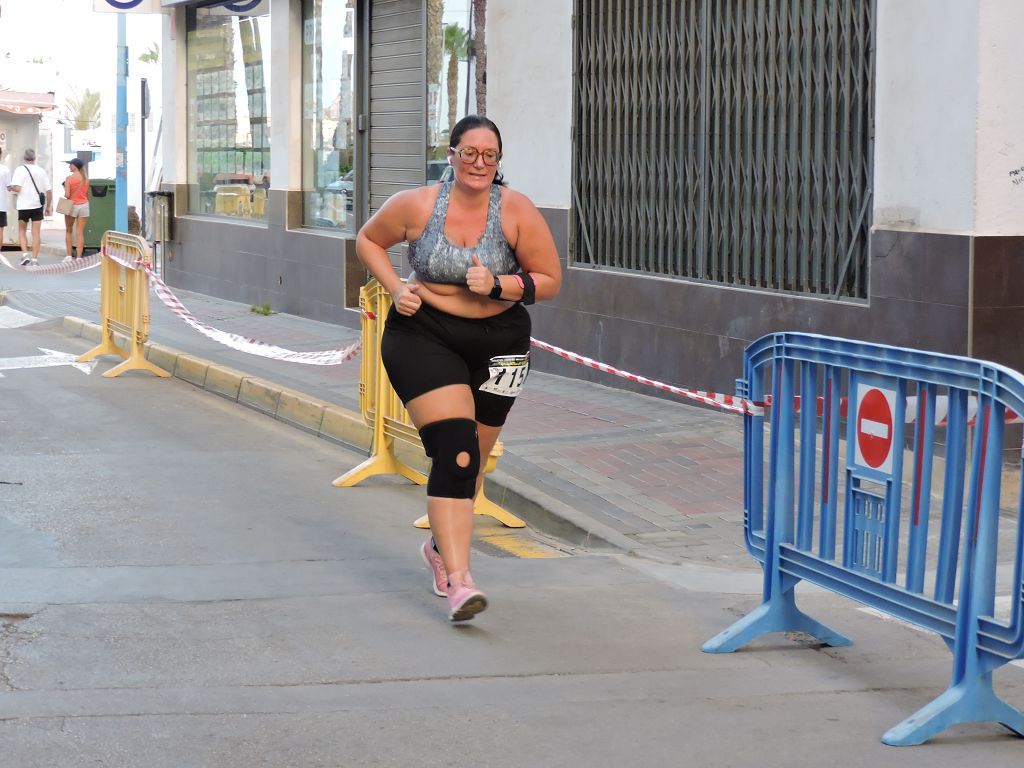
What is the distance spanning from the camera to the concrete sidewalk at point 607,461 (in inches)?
296

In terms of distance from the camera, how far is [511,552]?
7.38 m

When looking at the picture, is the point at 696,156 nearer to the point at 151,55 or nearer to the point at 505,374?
the point at 505,374

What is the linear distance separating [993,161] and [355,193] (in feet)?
30.0

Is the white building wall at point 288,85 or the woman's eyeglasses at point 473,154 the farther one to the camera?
the white building wall at point 288,85

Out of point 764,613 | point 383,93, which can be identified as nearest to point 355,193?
point 383,93

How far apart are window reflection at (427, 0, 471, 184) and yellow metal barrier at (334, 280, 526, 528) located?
581 centimetres

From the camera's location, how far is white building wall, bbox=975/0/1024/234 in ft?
27.1

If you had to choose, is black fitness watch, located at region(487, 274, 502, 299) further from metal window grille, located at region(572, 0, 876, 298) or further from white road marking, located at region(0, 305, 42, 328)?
white road marking, located at region(0, 305, 42, 328)

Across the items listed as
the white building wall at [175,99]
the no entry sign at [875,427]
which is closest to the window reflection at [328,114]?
the white building wall at [175,99]

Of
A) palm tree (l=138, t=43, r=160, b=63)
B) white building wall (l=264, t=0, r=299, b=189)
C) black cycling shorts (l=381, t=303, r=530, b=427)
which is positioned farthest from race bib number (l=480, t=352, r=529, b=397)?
palm tree (l=138, t=43, r=160, b=63)

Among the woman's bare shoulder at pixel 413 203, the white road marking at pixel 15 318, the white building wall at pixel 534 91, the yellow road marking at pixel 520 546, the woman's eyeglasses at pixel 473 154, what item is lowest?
the yellow road marking at pixel 520 546

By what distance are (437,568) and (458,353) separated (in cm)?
85

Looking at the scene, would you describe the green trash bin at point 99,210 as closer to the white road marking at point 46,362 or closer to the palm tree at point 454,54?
the white road marking at point 46,362

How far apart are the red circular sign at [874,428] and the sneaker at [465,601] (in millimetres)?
1466
